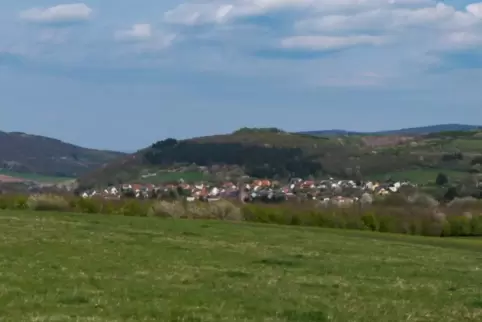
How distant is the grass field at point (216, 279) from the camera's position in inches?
579

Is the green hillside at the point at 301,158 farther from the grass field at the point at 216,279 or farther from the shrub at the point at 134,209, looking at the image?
the grass field at the point at 216,279

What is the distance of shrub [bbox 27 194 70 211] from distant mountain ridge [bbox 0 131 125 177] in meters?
82.2

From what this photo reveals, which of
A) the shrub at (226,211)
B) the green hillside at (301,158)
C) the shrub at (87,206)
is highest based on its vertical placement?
the green hillside at (301,158)

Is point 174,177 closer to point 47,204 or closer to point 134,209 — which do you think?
point 134,209

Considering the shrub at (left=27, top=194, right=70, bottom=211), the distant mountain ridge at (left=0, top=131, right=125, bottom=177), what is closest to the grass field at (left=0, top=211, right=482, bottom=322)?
the shrub at (left=27, top=194, right=70, bottom=211)

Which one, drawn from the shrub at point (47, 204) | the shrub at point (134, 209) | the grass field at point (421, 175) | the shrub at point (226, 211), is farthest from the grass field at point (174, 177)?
the shrub at point (47, 204)

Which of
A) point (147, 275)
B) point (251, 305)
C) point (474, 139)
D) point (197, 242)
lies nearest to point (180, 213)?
point (197, 242)

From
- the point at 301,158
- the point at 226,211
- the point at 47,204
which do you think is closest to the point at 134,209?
the point at 47,204

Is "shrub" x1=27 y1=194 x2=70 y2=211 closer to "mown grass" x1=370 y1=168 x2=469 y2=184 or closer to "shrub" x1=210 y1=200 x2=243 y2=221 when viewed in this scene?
"shrub" x1=210 y1=200 x2=243 y2=221

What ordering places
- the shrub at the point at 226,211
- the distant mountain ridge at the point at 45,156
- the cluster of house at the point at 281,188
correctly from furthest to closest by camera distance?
the distant mountain ridge at the point at 45,156 < the cluster of house at the point at 281,188 < the shrub at the point at 226,211

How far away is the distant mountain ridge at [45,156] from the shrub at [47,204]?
270 ft

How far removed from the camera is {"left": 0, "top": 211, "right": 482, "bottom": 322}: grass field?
14.7 m

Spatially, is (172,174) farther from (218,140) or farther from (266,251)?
(266,251)

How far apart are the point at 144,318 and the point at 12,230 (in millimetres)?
16964
